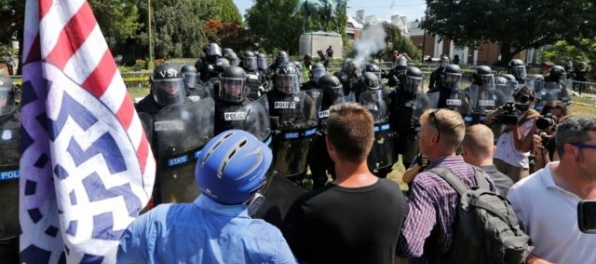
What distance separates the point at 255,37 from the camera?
173 ft

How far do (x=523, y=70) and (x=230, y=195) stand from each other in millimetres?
9294

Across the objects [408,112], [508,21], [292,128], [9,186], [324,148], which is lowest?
[324,148]

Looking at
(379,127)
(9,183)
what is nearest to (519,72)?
(379,127)

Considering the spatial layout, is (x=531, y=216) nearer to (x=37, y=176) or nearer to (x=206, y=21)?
(x=37, y=176)

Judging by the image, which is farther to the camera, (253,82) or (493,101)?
(253,82)

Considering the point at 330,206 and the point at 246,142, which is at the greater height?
the point at 246,142

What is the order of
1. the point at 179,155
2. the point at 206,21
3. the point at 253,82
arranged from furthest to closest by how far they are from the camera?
1. the point at 206,21
2. the point at 253,82
3. the point at 179,155

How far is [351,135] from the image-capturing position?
2064 millimetres

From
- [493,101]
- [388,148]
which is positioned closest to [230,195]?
[388,148]

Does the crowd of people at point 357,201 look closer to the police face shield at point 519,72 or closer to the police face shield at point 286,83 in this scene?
the police face shield at point 286,83

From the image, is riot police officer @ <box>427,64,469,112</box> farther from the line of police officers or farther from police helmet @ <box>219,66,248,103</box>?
police helmet @ <box>219,66,248,103</box>

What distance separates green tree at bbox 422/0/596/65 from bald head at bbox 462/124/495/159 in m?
34.0

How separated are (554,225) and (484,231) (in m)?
0.38

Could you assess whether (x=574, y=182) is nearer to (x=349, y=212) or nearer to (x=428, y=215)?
(x=428, y=215)
